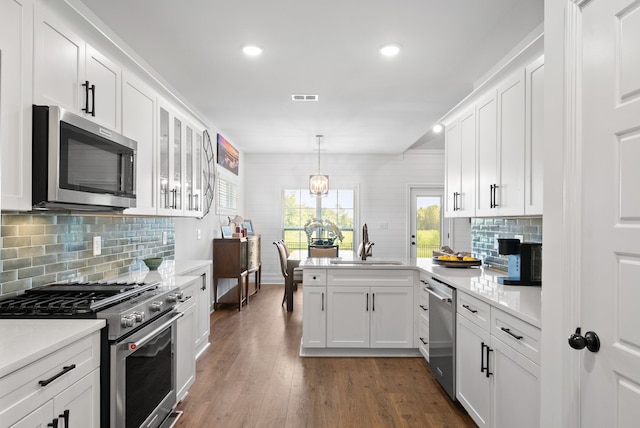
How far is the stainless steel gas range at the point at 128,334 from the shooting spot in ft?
5.30

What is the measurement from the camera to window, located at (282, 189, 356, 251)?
25.6 feet

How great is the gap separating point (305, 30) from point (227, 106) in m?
2.15

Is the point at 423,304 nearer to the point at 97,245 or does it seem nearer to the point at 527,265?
the point at 527,265

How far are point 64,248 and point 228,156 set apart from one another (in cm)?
419

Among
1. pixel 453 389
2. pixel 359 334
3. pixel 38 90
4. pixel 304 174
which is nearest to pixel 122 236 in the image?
pixel 38 90

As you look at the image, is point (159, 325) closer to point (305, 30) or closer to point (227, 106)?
point (305, 30)

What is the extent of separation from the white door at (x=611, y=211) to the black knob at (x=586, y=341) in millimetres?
19

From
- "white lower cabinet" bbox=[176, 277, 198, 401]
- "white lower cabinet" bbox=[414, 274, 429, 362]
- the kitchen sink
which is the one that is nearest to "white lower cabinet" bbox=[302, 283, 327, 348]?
the kitchen sink

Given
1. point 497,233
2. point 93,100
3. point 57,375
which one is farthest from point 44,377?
point 497,233

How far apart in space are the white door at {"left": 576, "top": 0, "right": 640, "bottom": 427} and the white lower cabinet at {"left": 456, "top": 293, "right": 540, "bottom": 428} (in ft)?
1.28

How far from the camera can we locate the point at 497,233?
3.30 m

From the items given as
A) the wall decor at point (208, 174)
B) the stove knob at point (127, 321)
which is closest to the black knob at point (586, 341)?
the stove knob at point (127, 321)

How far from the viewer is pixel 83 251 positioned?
7.98 ft

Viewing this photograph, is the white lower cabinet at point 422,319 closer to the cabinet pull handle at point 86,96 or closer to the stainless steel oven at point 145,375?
the stainless steel oven at point 145,375
